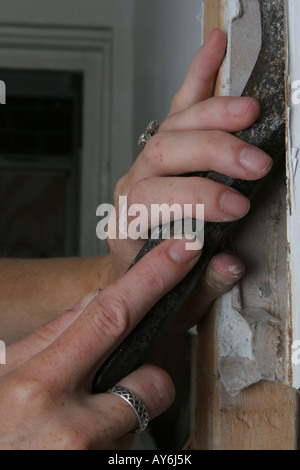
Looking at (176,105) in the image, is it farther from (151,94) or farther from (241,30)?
(151,94)

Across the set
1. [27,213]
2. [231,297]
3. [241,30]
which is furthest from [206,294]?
[27,213]

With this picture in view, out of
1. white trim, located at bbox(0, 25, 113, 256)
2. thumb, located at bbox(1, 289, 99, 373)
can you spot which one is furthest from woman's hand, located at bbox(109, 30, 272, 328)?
white trim, located at bbox(0, 25, 113, 256)

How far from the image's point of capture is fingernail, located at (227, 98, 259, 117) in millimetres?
376

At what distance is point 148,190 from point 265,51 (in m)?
0.15

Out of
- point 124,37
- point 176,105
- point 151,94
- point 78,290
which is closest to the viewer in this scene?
point 176,105

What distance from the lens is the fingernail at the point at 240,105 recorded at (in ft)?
1.24

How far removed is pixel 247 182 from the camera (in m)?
0.40

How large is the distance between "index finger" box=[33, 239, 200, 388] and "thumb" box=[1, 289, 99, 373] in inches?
3.1

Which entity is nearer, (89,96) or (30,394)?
(30,394)

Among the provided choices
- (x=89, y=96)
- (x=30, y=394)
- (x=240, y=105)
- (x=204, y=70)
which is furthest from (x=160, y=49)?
(x=30, y=394)

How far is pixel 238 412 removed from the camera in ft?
1.54

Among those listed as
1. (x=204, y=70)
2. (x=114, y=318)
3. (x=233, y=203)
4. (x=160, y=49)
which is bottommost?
(x=114, y=318)

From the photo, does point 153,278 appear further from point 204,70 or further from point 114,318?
point 204,70

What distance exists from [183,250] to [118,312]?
8cm
